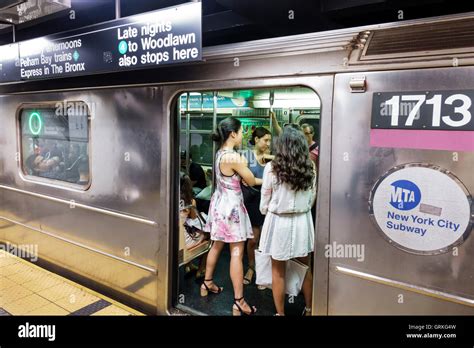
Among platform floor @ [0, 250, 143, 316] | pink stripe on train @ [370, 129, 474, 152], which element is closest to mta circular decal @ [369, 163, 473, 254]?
pink stripe on train @ [370, 129, 474, 152]

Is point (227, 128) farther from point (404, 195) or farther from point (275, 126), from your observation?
point (275, 126)

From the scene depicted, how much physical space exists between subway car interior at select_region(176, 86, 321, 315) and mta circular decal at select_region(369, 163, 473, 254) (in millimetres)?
1499

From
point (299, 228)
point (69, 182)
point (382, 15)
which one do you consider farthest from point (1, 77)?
point (382, 15)

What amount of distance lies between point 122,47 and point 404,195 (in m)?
2.16

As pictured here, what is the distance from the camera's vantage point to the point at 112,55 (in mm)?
2666

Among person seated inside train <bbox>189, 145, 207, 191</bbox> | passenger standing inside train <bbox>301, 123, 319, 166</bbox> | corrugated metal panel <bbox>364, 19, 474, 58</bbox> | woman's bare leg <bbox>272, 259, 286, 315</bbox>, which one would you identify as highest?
corrugated metal panel <bbox>364, 19, 474, 58</bbox>

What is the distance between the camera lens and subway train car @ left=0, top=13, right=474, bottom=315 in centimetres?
190

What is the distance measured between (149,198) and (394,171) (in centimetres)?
202

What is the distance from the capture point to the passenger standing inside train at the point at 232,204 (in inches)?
122

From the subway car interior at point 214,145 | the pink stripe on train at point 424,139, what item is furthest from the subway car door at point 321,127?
the pink stripe on train at point 424,139

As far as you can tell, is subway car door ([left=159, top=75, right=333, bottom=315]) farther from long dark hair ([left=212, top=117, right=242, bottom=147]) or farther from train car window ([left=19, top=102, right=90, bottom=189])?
train car window ([left=19, top=102, right=90, bottom=189])

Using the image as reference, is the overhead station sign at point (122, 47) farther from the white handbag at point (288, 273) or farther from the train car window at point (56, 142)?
the white handbag at point (288, 273)

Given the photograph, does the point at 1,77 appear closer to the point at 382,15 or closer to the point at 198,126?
the point at 198,126

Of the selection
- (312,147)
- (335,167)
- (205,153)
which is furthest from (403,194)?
(205,153)
